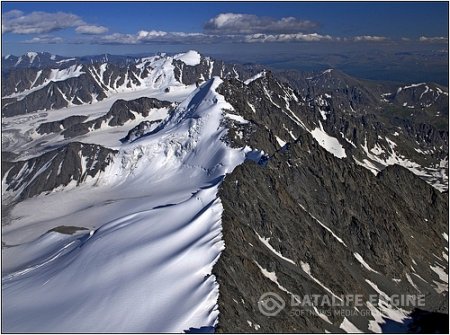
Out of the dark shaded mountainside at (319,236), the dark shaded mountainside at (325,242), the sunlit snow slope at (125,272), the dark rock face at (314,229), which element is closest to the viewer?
the sunlit snow slope at (125,272)

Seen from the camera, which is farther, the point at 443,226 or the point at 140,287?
the point at 443,226

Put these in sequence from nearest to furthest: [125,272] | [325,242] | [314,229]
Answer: [125,272] → [325,242] → [314,229]

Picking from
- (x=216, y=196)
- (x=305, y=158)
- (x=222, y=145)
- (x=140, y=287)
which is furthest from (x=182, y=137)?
(x=140, y=287)

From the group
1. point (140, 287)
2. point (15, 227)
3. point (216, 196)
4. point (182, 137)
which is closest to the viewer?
point (140, 287)

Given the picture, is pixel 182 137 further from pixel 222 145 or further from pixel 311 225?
pixel 311 225

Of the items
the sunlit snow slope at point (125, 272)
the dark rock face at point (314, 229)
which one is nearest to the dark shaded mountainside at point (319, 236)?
the dark rock face at point (314, 229)

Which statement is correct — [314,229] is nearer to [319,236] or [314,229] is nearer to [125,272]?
[319,236]

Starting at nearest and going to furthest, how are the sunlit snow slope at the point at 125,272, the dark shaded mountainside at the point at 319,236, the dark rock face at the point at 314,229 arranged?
the sunlit snow slope at the point at 125,272 < the dark rock face at the point at 314,229 < the dark shaded mountainside at the point at 319,236

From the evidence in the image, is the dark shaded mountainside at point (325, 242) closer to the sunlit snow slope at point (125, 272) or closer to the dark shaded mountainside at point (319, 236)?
the dark shaded mountainside at point (319, 236)

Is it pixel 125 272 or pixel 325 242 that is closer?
pixel 125 272

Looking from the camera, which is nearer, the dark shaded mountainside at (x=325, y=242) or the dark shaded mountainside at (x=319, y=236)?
the dark shaded mountainside at (x=319, y=236)

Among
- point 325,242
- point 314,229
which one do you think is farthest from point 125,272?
point 325,242
